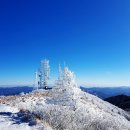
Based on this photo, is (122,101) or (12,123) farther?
(122,101)

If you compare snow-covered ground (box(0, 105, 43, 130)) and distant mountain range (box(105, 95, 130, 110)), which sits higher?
distant mountain range (box(105, 95, 130, 110))

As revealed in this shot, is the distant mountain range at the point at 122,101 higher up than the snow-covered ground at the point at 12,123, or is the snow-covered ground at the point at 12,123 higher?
the distant mountain range at the point at 122,101

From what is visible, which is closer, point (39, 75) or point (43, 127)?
point (43, 127)

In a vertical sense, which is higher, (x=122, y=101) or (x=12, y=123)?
(x=122, y=101)

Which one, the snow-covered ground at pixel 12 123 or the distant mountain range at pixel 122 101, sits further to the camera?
the distant mountain range at pixel 122 101

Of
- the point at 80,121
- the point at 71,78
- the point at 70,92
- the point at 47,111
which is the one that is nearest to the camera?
the point at 47,111

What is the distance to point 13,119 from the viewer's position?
1464 cm

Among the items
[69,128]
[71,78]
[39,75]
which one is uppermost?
[39,75]

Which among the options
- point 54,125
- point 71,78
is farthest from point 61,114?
point 71,78

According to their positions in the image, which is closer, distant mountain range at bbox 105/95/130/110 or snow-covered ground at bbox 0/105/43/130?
snow-covered ground at bbox 0/105/43/130

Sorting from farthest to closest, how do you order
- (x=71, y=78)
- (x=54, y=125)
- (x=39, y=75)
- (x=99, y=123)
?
(x=39, y=75)
(x=71, y=78)
(x=99, y=123)
(x=54, y=125)

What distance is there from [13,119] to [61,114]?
3371 mm

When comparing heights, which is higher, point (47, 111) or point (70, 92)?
point (70, 92)

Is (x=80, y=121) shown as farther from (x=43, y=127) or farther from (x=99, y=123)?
(x=43, y=127)
